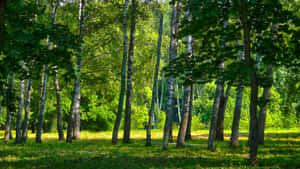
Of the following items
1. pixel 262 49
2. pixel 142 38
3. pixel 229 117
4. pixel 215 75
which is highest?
pixel 142 38

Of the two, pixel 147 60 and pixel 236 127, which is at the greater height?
pixel 147 60

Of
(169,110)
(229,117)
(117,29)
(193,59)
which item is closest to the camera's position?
(193,59)

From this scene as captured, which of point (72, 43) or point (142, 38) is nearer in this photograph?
point (72, 43)

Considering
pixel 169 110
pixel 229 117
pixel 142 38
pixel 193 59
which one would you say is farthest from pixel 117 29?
pixel 229 117

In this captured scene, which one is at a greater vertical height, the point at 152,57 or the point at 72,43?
the point at 152,57

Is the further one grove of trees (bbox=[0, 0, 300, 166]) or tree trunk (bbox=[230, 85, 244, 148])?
tree trunk (bbox=[230, 85, 244, 148])

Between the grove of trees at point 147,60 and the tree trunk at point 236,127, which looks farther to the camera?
→ the tree trunk at point 236,127

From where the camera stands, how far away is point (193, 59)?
10.7 m

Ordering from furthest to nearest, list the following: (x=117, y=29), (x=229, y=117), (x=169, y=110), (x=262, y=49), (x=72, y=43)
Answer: (x=229, y=117)
(x=117, y=29)
(x=169, y=110)
(x=262, y=49)
(x=72, y=43)

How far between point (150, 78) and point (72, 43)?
22309mm

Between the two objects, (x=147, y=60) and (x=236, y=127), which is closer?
(x=236, y=127)

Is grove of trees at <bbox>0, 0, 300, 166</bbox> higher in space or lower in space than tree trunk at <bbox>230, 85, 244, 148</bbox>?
higher

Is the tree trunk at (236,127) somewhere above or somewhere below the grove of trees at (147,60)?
below

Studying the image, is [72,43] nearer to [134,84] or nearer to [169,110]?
[169,110]
